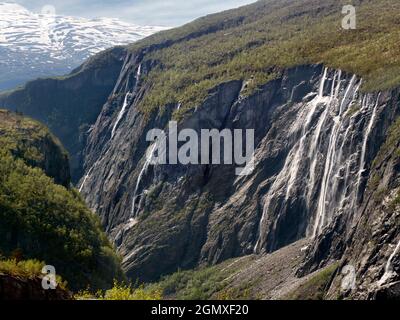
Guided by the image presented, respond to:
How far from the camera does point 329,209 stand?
8456 centimetres

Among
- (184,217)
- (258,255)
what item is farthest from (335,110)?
(184,217)

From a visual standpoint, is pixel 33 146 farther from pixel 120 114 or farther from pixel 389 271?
pixel 120 114

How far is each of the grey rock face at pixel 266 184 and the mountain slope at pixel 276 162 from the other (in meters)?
0.22

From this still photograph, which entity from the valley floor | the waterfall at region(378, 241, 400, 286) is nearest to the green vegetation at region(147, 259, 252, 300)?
the valley floor

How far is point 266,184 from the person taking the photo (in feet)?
334

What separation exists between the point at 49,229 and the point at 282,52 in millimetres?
88681

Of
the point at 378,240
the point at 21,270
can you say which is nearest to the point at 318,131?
the point at 378,240

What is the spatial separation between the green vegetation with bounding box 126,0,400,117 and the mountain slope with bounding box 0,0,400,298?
18.5 inches

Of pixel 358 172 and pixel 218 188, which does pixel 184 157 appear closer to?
pixel 218 188

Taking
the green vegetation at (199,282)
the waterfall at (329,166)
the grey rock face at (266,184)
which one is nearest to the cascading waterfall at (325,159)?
the waterfall at (329,166)

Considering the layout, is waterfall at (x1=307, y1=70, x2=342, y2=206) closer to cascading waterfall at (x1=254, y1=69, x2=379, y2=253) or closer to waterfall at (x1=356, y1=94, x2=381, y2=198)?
cascading waterfall at (x1=254, y1=69, x2=379, y2=253)

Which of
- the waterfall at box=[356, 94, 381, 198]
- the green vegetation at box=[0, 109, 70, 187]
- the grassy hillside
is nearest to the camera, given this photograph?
the grassy hillside

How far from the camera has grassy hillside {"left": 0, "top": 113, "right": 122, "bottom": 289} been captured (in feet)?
158
